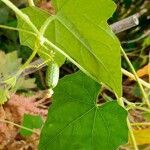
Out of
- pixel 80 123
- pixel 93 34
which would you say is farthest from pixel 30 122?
pixel 93 34

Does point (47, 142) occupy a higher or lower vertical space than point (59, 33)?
lower

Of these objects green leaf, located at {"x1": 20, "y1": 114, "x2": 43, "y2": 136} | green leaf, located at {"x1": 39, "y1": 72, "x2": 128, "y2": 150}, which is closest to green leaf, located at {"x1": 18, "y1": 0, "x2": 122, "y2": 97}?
green leaf, located at {"x1": 39, "y1": 72, "x2": 128, "y2": 150}

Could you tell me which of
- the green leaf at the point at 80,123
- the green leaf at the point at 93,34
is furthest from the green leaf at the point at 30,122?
the green leaf at the point at 93,34

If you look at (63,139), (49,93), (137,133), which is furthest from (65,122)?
(137,133)

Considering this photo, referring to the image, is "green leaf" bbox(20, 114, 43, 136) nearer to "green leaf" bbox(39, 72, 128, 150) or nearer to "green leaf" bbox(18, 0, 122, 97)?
"green leaf" bbox(39, 72, 128, 150)

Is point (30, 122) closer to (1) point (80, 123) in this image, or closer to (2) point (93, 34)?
(1) point (80, 123)

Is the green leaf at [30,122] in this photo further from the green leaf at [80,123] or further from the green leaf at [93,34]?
the green leaf at [93,34]

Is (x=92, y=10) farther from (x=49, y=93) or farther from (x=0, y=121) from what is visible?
(x=0, y=121)
